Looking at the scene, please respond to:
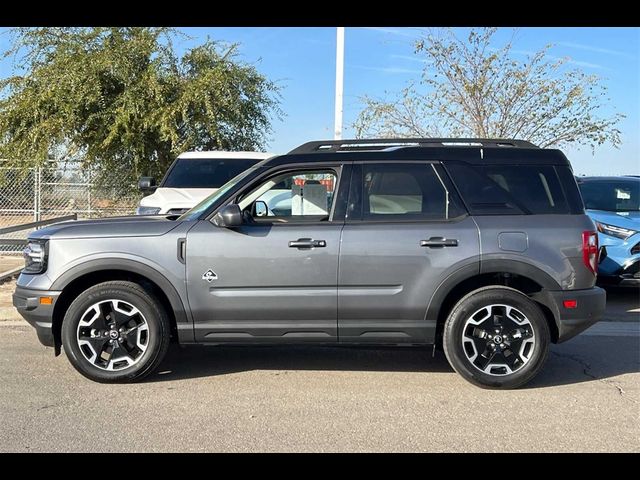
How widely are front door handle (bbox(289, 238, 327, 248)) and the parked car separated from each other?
407 centimetres

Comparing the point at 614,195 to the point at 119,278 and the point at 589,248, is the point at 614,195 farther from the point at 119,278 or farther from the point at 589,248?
the point at 119,278

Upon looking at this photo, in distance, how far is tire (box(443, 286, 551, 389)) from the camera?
440 centimetres

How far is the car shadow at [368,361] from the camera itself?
16.0 feet

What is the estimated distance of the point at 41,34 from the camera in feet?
38.9

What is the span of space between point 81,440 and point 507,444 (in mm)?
2673

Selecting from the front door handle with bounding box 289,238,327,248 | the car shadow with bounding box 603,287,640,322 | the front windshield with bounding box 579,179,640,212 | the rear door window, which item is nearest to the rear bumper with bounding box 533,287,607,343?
the rear door window

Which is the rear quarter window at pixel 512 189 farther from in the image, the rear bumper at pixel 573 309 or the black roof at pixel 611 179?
the black roof at pixel 611 179

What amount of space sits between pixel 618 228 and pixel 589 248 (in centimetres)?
358

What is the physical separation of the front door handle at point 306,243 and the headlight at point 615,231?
4980mm

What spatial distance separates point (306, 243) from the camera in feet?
14.3

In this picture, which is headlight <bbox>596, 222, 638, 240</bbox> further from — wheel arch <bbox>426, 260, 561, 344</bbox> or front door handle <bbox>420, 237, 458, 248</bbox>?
front door handle <bbox>420, 237, 458, 248</bbox>

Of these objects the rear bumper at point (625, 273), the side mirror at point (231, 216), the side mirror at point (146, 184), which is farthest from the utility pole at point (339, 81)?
the side mirror at point (231, 216)

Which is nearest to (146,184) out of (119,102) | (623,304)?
(119,102)
